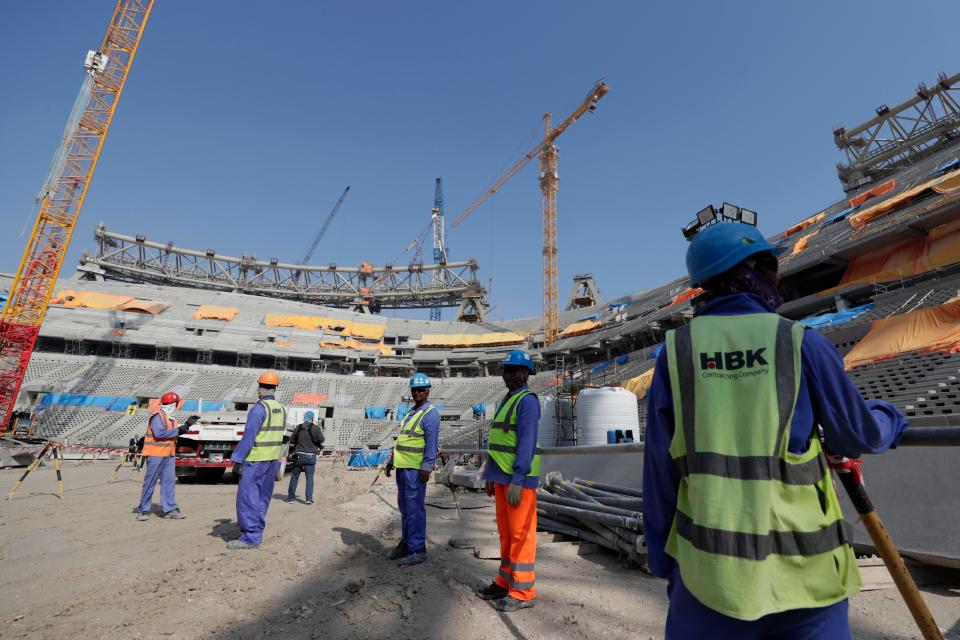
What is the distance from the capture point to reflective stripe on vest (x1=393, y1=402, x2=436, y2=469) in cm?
479

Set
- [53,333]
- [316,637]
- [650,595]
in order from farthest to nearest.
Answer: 1. [53,333]
2. [650,595]
3. [316,637]

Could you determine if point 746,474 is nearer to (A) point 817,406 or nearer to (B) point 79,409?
(A) point 817,406

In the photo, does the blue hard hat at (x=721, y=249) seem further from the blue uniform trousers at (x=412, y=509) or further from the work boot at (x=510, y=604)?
the blue uniform trousers at (x=412, y=509)

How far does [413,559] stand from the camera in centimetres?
438

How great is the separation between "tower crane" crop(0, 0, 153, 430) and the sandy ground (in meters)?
32.1

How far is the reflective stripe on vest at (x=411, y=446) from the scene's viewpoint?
15.7 feet

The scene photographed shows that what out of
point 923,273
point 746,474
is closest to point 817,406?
point 746,474

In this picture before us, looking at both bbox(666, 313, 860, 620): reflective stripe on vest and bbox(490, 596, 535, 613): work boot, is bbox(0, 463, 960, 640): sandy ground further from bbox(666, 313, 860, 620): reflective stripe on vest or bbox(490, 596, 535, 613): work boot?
bbox(666, 313, 860, 620): reflective stripe on vest

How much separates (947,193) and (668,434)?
22.4 m

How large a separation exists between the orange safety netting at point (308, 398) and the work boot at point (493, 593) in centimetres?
3451

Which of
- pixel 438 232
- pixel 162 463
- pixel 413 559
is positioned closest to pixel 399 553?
pixel 413 559

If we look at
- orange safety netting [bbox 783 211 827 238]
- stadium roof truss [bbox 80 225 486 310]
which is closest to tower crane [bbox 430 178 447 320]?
stadium roof truss [bbox 80 225 486 310]

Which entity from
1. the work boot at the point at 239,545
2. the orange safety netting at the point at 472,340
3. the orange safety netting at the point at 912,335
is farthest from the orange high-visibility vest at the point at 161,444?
the orange safety netting at the point at 472,340

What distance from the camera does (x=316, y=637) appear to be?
109 inches
